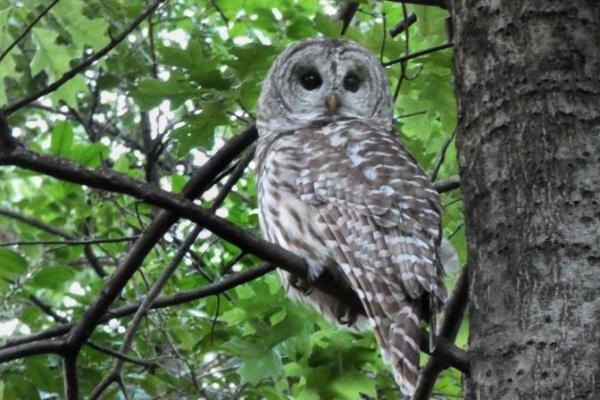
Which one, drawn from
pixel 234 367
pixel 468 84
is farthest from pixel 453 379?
pixel 468 84

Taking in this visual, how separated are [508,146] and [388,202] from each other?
2.92 feet

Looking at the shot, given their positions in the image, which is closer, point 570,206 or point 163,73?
point 570,206

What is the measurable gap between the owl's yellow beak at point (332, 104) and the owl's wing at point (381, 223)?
34cm

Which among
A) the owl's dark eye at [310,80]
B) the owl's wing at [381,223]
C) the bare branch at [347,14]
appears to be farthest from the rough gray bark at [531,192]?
the owl's dark eye at [310,80]

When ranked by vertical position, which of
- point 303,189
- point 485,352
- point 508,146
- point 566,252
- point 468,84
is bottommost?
point 485,352

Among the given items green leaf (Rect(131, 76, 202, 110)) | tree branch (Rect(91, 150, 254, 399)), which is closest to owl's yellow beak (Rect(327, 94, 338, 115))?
tree branch (Rect(91, 150, 254, 399))

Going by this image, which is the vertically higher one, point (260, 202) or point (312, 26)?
point (312, 26)

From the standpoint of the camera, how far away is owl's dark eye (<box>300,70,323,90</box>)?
438 centimetres

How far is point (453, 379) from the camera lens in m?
4.25

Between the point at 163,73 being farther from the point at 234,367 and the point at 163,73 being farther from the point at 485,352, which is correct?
the point at 485,352

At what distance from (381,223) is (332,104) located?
1.06 meters

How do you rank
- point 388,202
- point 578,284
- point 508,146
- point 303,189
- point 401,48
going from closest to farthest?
point 578,284 < point 508,146 < point 388,202 < point 303,189 < point 401,48

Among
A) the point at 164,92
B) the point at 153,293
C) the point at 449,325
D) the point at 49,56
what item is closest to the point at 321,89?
the point at 164,92

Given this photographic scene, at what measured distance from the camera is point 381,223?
3.22m
